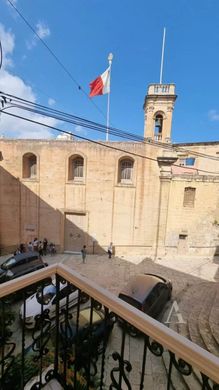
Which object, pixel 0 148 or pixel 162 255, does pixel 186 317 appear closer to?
pixel 162 255

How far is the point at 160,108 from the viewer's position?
47.5 feet

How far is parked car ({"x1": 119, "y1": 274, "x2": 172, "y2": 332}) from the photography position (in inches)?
270

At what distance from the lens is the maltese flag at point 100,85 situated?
12.3m

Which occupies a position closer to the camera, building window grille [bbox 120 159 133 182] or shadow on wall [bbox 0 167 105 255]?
building window grille [bbox 120 159 133 182]

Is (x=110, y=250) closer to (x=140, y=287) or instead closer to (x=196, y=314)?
(x=140, y=287)

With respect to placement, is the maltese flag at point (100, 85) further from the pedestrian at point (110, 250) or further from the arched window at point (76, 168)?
the pedestrian at point (110, 250)

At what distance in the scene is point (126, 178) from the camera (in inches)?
595

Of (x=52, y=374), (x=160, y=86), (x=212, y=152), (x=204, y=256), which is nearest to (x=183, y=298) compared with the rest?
(x=204, y=256)

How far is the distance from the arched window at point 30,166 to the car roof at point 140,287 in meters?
11.6

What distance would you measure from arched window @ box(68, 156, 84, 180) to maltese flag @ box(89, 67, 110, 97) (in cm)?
480

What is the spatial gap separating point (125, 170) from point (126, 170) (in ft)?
0.25

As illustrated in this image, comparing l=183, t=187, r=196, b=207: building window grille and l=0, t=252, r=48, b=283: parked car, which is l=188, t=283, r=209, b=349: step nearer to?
l=183, t=187, r=196, b=207: building window grille

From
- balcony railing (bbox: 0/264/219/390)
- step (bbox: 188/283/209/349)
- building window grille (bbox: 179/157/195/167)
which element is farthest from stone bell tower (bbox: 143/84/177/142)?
balcony railing (bbox: 0/264/219/390)

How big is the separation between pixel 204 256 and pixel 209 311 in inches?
305
